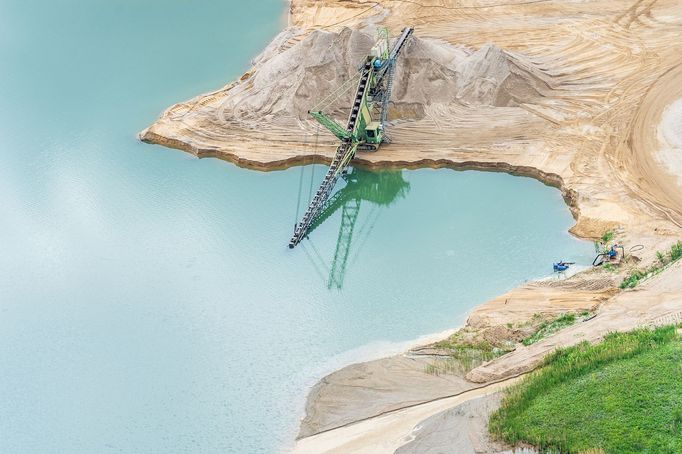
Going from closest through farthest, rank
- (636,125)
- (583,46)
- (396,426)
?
1. (396,426)
2. (636,125)
3. (583,46)

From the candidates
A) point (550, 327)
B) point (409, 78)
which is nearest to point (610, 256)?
point (550, 327)

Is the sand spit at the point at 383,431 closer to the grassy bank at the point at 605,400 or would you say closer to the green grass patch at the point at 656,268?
the grassy bank at the point at 605,400

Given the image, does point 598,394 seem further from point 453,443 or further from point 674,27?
point 674,27

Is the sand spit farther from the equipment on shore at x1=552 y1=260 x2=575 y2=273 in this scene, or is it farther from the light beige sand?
the light beige sand

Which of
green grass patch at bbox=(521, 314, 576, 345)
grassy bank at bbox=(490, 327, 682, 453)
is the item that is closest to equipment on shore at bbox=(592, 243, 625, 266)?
green grass patch at bbox=(521, 314, 576, 345)

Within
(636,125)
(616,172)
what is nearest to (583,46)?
(636,125)
